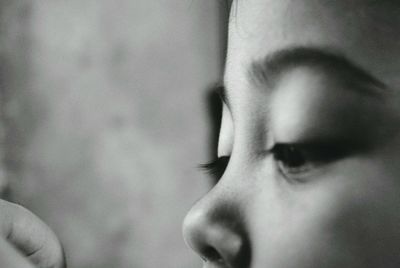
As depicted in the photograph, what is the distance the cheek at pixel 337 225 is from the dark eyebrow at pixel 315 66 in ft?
0.15

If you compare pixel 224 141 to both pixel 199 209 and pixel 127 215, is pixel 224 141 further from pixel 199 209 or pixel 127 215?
pixel 127 215

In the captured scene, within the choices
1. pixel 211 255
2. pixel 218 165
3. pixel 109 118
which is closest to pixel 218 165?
pixel 218 165

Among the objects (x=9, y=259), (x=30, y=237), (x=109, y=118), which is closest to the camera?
(x=9, y=259)

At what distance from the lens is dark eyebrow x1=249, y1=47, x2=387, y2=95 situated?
1.07 feet

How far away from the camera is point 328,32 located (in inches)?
13.3

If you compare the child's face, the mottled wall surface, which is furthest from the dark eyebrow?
the mottled wall surface

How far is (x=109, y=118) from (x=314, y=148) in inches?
18.4

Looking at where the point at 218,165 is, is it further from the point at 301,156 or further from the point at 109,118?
the point at 109,118

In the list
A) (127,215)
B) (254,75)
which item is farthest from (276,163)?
(127,215)

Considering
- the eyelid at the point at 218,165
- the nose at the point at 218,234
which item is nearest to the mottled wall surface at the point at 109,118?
the eyelid at the point at 218,165

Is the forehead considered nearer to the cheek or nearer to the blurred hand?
the cheek

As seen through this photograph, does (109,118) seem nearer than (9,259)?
No

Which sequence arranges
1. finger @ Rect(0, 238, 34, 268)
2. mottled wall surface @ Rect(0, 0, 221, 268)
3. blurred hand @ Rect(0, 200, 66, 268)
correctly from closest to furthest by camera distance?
finger @ Rect(0, 238, 34, 268) → blurred hand @ Rect(0, 200, 66, 268) → mottled wall surface @ Rect(0, 0, 221, 268)

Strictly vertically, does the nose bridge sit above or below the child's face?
below
